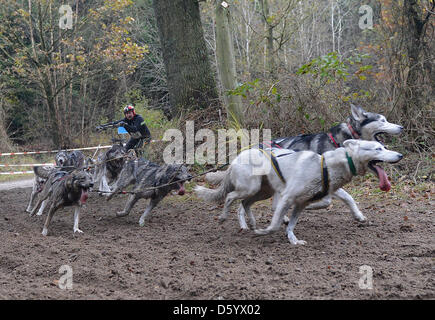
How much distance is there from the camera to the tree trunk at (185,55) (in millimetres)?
12274

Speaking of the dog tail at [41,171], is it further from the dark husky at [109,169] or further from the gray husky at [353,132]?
the gray husky at [353,132]

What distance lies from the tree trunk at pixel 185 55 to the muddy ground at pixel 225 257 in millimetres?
4335

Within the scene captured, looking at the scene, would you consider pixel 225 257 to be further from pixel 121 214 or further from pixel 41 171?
pixel 41 171

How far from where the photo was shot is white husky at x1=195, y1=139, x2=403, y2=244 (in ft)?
18.4

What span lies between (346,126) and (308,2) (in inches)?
836

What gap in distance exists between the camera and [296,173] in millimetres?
6000

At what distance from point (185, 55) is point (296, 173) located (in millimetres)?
7312

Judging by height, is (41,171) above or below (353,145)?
below

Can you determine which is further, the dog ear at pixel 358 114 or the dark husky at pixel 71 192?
the dark husky at pixel 71 192
